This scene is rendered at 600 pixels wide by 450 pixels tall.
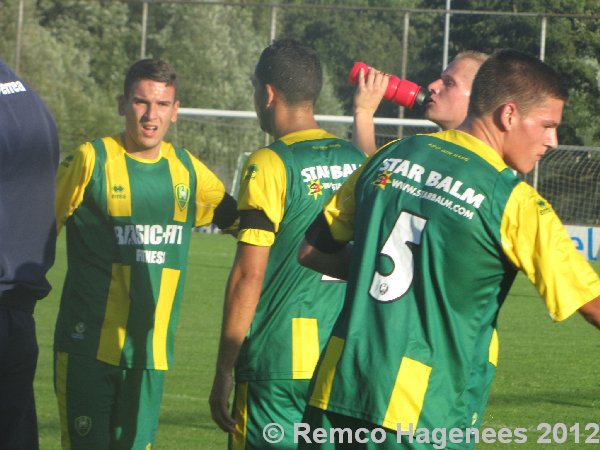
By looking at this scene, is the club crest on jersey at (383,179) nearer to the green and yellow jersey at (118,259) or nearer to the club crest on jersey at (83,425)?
the green and yellow jersey at (118,259)

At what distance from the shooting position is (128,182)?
506 cm

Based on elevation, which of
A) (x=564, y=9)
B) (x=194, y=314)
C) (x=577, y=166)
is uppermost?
(x=564, y=9)

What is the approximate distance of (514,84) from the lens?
118 inches

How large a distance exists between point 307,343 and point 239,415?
37 centimetres

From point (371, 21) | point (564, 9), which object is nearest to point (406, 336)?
point (564, 9)

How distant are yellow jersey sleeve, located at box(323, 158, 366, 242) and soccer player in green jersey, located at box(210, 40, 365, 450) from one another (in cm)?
65

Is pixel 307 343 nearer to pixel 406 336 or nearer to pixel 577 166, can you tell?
pixel 406 336

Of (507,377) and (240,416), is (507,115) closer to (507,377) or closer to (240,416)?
(240,416)

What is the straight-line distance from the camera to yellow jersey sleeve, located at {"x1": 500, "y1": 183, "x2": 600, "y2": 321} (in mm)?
2826

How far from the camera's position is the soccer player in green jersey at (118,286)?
16.1ft

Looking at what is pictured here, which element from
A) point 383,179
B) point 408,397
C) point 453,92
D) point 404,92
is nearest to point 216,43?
point 404,92

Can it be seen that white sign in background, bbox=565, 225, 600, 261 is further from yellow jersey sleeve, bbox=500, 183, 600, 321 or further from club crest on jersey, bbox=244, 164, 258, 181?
yellow jersey sleeve, bbox=500, 183, 600, 321

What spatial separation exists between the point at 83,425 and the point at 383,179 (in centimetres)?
240

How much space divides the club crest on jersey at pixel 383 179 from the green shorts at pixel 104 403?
7.51ft
